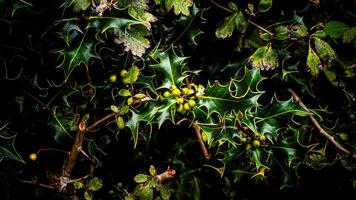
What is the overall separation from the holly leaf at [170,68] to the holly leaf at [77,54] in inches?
10.3

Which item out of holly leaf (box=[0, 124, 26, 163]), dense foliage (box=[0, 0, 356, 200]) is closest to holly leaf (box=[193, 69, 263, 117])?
dense foliage (box=[0, 0, 356, 200])

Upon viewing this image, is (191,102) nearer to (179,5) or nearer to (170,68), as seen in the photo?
(170,68)

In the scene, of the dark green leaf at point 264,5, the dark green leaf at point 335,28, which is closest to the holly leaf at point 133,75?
the dark green leaf at point 264,5

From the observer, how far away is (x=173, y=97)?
4.51 feet

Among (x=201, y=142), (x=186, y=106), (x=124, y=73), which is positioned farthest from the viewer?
(x=201, y=142)

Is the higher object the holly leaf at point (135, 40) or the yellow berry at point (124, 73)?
the holly leaf at point (135, 40)

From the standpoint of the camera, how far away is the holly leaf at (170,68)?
143 centimetres

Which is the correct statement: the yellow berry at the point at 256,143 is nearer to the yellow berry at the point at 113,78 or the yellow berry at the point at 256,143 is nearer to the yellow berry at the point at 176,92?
the yellow berry at the point at 176,92

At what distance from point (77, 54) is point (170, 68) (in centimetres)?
36

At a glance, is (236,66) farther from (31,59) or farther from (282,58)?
(31,59)

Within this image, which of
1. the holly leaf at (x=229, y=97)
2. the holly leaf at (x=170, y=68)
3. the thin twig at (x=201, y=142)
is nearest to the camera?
the holly leaf at (x=229, y=97)

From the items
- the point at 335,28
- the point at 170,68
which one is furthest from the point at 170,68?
the point at 335,28

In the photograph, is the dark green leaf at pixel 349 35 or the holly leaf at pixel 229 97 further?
the dark green leaf at pixel 349 35

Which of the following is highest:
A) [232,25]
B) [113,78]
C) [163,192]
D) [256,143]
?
[232,25]
